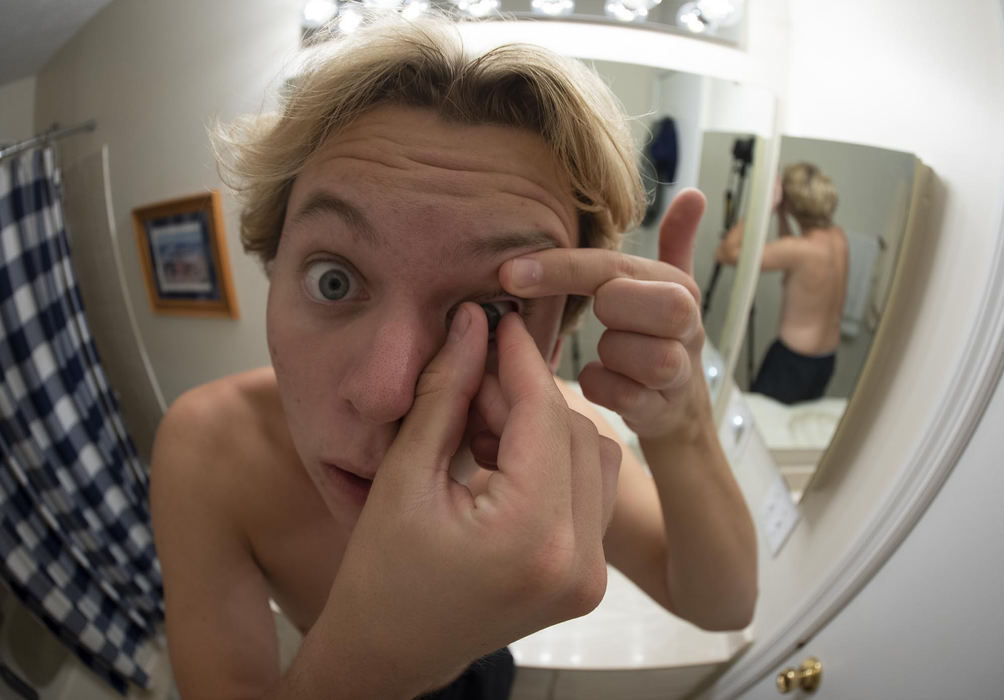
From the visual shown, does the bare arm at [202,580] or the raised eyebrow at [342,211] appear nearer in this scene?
the raised eyebrow at [342,211]

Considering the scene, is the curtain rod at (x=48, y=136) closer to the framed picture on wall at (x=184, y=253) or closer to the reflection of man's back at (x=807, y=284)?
the framed picture on wall at (x=184, y=253)

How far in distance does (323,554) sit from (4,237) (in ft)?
1.26

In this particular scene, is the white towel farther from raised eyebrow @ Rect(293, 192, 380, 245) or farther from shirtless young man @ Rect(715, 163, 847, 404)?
raised eyebrow @ Rect(293, 192, 380, 245)

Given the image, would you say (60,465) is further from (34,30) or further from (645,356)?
(645,356)

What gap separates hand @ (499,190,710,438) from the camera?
0.32m

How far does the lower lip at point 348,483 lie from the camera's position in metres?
0.36

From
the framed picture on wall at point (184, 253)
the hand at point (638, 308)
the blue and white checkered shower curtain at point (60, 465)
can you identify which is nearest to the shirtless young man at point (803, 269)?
the hand at point (638, 308)

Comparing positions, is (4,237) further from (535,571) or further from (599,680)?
(599,680)

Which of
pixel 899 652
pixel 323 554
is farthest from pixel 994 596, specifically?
pixel 323 554

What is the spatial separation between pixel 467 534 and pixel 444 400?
0.25 feet

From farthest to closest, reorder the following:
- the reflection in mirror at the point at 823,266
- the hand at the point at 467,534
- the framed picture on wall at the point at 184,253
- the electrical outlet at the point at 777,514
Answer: the electrical outlet at the point at 777,514, the reflection in mirror at the point at 823,266, the framed picture on wall at the point at 184,253, the hand at the point at 467,534

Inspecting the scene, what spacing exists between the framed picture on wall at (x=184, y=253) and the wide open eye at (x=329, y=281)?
0.28 feet

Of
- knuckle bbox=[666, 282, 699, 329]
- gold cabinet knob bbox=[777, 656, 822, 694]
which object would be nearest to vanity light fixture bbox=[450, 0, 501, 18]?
knuckle bbox=[666, 282, 699, 329]

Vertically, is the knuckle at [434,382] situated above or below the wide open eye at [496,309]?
below
